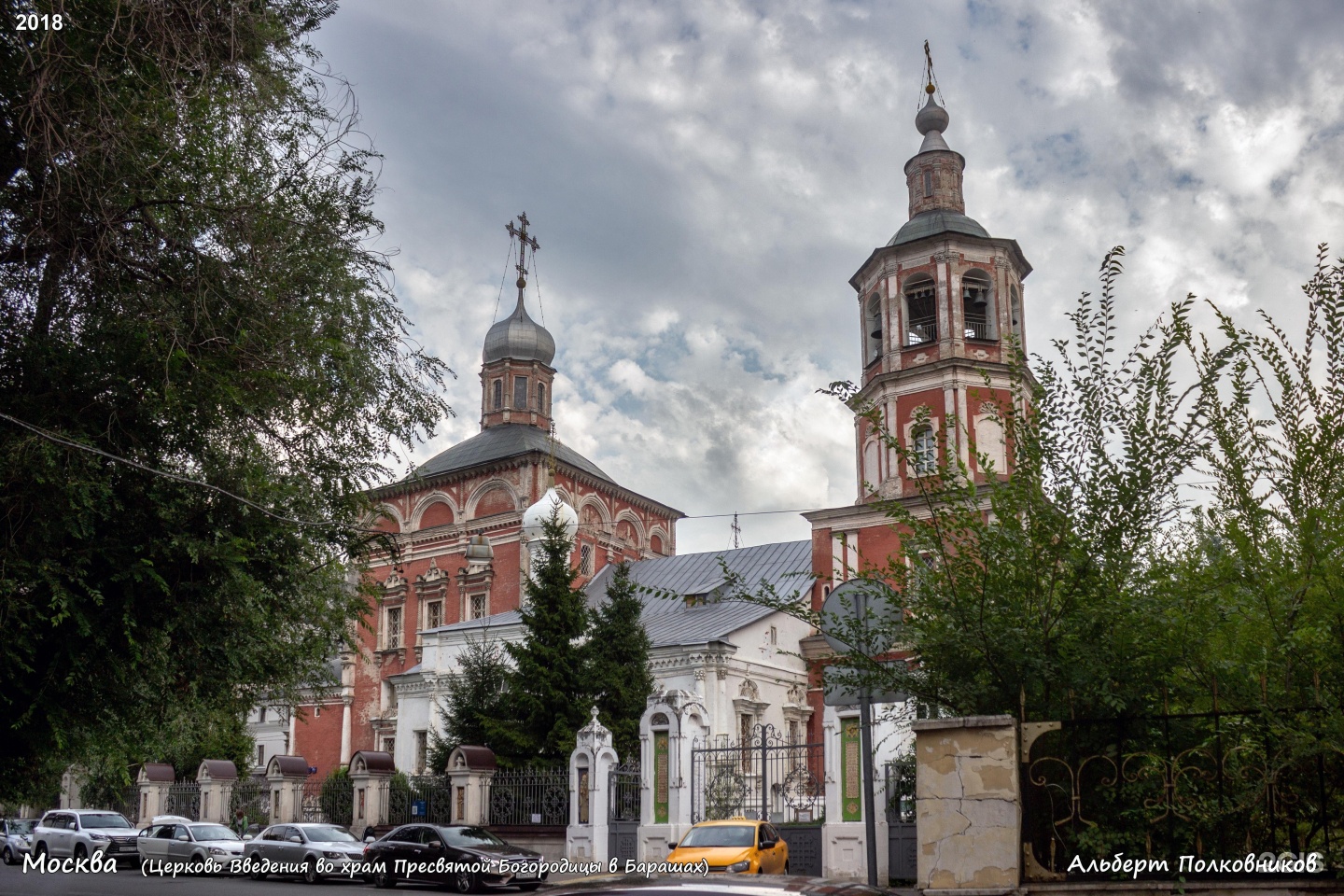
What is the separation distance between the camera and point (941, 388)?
93.4 ft

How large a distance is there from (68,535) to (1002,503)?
7.31 m

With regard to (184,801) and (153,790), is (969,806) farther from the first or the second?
(153,790)

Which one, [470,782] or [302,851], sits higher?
[470,782]

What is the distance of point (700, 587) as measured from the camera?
123 feet

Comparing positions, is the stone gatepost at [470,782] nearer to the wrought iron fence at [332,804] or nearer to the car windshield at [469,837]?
the car windshield at [469,837]

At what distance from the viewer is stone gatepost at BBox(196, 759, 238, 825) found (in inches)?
1123

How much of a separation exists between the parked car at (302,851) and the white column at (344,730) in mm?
20206

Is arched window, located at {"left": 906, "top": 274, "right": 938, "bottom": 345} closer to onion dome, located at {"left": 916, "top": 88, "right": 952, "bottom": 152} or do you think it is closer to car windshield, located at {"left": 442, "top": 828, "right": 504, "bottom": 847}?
onion dome, located at {"left": 916, "top": 88, "right": 952, "bottom": 152}

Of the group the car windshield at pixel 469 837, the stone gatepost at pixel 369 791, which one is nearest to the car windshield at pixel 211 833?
the stone gatepost at pixel 369 791

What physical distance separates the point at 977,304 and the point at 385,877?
65.5 feet

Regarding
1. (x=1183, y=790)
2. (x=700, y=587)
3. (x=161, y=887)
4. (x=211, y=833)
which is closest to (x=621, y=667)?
(x=211, y=833)

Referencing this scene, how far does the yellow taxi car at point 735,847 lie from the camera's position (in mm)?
14312

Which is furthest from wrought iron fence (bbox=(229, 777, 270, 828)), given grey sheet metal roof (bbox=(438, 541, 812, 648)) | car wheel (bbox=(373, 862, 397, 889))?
car wheel (bbox=(373, 862, 397, 889))

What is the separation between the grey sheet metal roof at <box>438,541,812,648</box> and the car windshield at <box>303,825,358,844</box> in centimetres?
912
